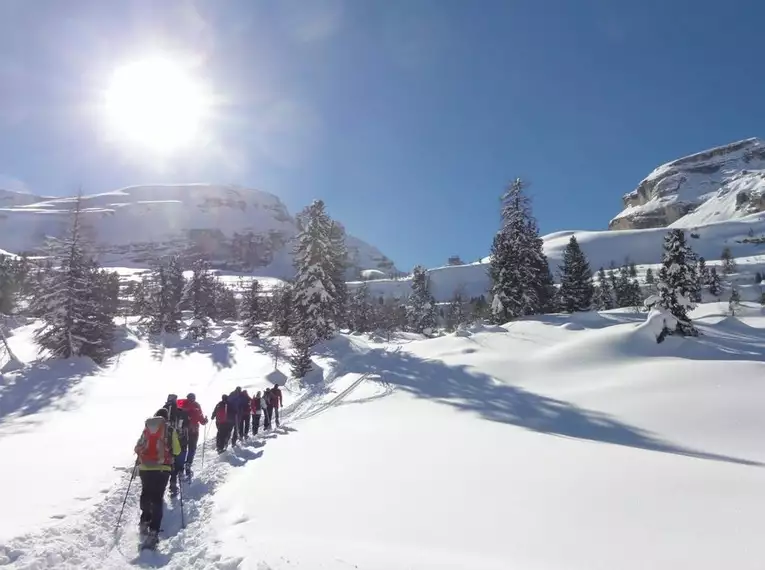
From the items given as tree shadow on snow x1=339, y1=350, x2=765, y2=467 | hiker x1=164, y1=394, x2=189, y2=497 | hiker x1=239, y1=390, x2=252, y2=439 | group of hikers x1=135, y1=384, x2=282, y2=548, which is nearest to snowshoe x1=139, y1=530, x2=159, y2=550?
group of hikers x1=135, y1=384, x2=282, y2=548

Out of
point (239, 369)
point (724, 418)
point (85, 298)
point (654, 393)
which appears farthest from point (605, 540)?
point (85, 298)

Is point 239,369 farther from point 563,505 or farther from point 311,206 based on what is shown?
point 563,505

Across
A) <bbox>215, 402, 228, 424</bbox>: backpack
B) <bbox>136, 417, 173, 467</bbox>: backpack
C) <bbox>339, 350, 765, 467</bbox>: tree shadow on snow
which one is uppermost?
<bbox>136, 417, 173, 467</bbox>: backpack

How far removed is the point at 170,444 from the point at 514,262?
3893 centimetres

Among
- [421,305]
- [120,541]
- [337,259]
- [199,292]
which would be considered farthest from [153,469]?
[421,305]

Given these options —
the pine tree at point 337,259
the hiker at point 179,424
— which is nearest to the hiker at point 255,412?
the hiker at point 179,424

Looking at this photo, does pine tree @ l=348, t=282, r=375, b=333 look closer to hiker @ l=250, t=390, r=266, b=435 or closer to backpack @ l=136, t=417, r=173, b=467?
hiker @ l=250, t=390, r=266, b=435

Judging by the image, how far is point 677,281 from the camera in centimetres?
2977

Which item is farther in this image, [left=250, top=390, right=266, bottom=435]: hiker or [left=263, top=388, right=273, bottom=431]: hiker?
[left=263, top=388, right=273, bottom=431]: hiker

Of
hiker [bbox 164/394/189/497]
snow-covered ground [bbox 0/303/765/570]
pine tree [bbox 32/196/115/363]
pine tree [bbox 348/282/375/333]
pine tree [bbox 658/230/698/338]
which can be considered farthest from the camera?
pine tree [bbox 348/282/375/333]

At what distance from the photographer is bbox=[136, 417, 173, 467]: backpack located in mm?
6910

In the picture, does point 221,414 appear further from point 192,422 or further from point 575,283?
point 575,283

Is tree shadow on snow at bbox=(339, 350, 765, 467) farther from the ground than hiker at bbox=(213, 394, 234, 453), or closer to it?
closer to it

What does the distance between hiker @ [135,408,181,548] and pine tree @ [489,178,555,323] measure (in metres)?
39.0
